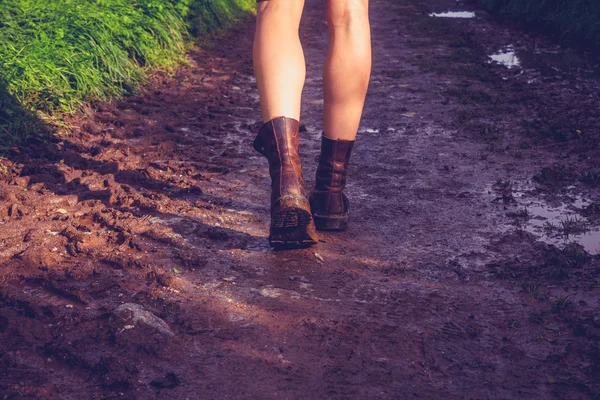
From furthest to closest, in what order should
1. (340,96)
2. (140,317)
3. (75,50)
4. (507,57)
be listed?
(507,57) → (75,50) → (340,96) → (140,317)

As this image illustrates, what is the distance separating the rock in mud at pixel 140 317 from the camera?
82.3 inches

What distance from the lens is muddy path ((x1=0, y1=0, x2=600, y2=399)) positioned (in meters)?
1.92

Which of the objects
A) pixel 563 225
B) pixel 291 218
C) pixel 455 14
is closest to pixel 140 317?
pixel 291 218

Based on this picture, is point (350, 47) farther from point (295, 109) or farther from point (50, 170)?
point (50, 170)

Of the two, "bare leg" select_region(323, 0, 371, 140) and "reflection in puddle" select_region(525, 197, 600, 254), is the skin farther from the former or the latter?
"reflection in puddle" select_region(525, 197, 600, 254)

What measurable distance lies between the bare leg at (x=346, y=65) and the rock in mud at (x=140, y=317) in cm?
109

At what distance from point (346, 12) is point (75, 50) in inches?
106

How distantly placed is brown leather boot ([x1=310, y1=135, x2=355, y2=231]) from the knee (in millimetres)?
442

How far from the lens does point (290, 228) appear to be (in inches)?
104

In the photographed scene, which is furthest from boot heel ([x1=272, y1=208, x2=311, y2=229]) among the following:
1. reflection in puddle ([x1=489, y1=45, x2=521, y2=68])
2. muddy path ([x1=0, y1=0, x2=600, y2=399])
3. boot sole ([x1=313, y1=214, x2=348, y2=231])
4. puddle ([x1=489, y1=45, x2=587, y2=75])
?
reflection in puddle ([x1=489, y1=45, x2=521, y2=68])

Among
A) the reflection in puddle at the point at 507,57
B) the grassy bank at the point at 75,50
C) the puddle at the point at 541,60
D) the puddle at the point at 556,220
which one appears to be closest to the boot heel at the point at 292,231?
the puddle at the point at 556,220

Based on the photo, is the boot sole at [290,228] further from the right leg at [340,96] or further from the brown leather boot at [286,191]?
the right leg at [340,96]

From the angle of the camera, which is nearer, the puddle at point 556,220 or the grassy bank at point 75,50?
the puddle at point 556,220

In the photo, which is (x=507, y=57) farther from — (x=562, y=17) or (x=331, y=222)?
(x=331, y=222)
